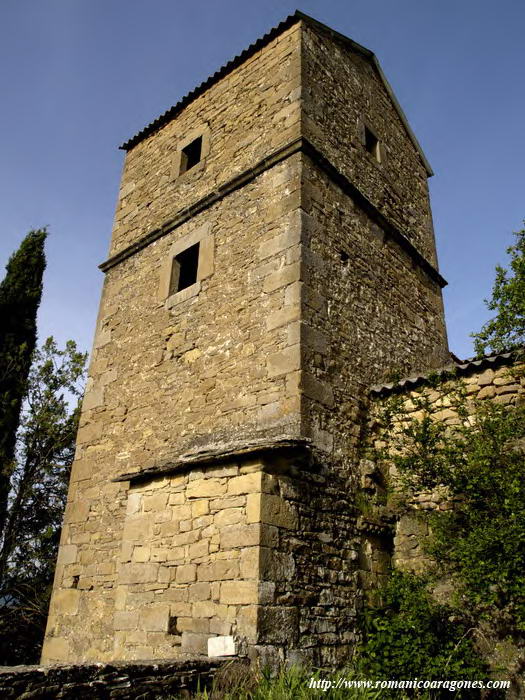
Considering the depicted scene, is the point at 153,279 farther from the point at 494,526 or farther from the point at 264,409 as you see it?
the point at 494,526

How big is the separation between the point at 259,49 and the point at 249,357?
5161mm

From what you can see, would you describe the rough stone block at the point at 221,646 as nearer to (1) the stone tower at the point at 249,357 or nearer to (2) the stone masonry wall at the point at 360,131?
(1) the stone tower at the point at 249,357

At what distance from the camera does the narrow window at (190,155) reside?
905 cm

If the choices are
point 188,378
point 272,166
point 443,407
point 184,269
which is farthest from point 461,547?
point 184,269

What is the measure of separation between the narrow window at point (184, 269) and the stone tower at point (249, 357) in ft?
0.08

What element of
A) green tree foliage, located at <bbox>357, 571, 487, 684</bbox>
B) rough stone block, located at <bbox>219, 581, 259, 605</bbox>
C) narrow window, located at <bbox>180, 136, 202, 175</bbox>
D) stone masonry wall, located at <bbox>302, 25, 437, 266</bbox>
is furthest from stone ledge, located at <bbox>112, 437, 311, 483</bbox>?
narrow window, located at <bbox>180, 136, 202, 175</bbox>

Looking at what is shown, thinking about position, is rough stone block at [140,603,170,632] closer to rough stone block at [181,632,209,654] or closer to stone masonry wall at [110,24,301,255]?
rough stone block at [181,632,209,654]

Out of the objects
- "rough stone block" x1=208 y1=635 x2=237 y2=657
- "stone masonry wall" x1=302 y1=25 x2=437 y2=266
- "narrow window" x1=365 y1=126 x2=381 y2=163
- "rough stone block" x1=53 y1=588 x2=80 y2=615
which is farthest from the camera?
"narrow window" x1=365 y1=126 x2=381 y2=163

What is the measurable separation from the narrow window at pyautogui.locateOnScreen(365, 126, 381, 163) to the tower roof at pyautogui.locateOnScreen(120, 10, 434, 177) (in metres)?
1.49

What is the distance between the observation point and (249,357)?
20.9ft

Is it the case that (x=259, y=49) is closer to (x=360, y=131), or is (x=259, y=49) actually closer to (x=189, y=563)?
(x=360, y=131)

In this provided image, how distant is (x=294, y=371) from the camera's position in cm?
584

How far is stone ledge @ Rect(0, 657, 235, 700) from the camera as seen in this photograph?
3389 millimetres

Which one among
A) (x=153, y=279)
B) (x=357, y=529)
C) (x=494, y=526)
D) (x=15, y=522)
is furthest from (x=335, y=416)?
(x=15, y=522)
